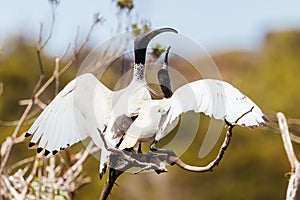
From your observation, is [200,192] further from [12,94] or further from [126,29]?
[126,29]

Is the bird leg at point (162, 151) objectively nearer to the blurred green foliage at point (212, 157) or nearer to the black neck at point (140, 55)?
the black neck at point (140, 55)

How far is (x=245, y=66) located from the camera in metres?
18.1

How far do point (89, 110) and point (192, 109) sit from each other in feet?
0.92

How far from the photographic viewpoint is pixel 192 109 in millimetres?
1693

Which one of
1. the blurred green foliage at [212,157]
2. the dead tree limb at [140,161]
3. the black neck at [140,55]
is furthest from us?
the blurred green foliage at [212,157]

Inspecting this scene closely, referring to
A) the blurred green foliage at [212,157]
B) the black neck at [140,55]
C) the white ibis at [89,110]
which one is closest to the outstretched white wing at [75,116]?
the white ibis at [89,110]

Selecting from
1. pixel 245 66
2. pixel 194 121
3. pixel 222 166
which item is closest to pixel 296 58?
pixel 245 66

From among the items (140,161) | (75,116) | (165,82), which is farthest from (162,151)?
(75,116)

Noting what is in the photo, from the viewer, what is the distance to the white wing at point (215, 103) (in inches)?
65.2

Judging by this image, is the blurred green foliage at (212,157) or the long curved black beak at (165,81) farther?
the blurred green foliage at (212,157)

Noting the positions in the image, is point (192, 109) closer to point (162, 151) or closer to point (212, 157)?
point (162, 151)

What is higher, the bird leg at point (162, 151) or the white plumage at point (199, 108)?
the white plumage at point (199, 108)

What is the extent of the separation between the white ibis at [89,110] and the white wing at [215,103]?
0.26 ft

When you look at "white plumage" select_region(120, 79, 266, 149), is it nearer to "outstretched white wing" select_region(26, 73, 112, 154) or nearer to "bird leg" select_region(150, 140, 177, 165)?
"bird leg" select_region(150, 140, 177, 165)
